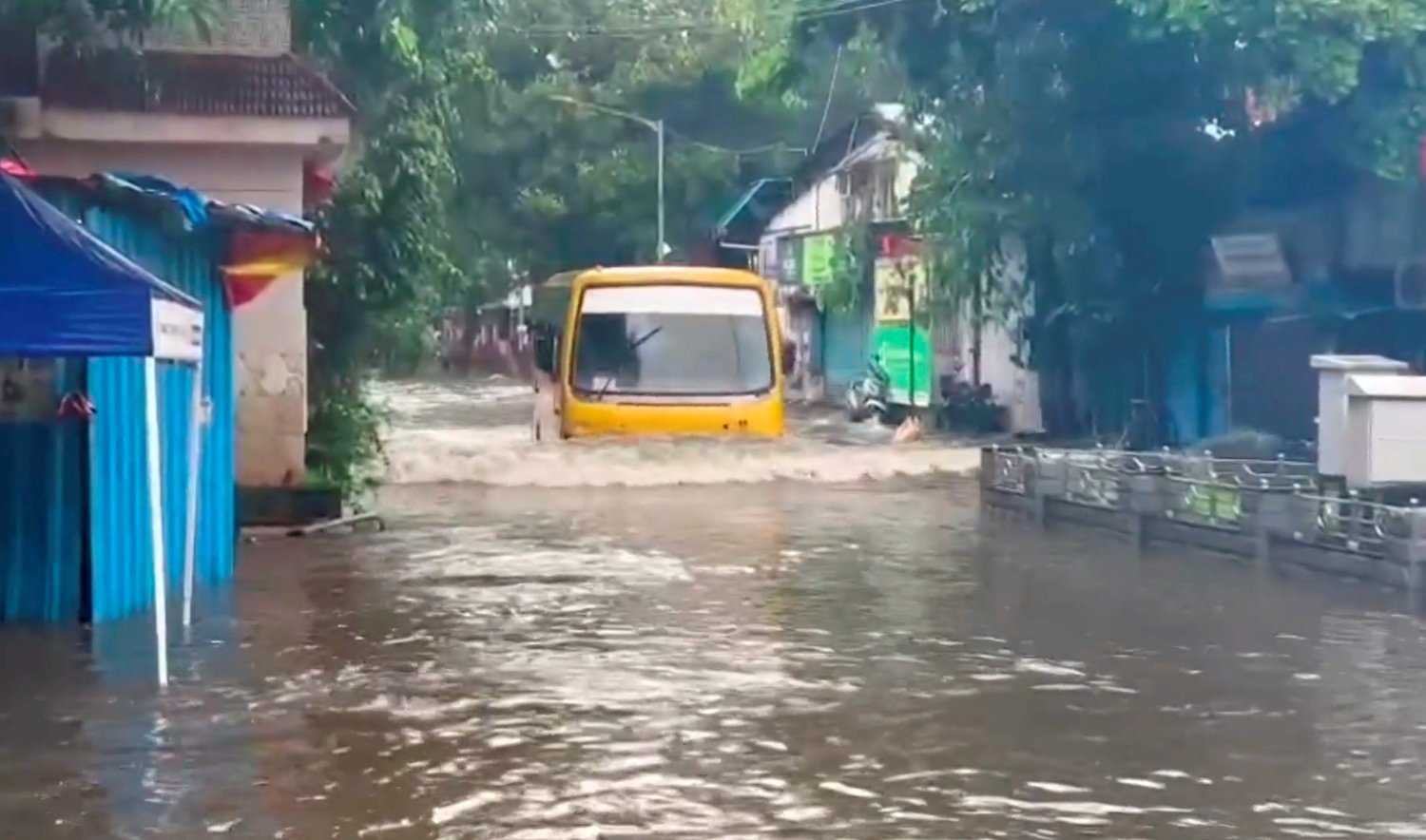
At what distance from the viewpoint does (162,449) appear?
41.6ft

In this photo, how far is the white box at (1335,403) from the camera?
45.5ft

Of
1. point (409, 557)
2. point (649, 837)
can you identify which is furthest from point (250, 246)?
point (649, 837)

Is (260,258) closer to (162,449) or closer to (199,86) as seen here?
(162,449)

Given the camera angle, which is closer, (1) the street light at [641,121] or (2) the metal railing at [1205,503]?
(2) the metal railing at [1205,503]

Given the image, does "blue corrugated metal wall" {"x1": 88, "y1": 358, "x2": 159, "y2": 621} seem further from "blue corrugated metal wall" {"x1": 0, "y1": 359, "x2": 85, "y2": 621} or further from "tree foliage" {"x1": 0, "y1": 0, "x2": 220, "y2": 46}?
"tree foliage" {"x1": 0, "y1": 0, "x2": 220, "y2": 46}

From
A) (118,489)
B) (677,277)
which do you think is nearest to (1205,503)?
(118,489)

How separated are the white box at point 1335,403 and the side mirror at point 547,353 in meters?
11.8

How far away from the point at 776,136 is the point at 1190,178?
3125 cm

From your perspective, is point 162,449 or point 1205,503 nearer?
point 162,449

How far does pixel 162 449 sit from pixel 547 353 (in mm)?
12818

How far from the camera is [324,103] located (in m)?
16.7

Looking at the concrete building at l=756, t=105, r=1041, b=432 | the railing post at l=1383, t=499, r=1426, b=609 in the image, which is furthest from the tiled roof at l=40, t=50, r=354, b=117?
the concrete building at l=756, t=105, r=1041, b=432

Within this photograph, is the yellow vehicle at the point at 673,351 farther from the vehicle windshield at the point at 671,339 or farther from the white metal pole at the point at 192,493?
the white metal pole at the point at 192,493

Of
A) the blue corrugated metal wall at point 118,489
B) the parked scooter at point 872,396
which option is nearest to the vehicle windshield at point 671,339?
Result: the blue corrugated metal wall at point 118,489
